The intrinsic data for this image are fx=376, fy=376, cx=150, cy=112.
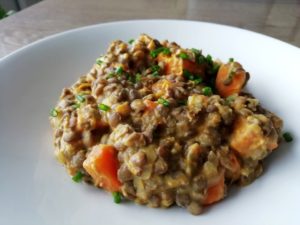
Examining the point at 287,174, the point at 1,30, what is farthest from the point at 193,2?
the point at 287,174

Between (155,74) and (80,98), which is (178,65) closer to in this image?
(155,74)

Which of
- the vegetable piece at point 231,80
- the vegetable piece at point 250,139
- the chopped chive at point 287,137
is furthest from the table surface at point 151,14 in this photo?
the vegetable piece at point 250,139

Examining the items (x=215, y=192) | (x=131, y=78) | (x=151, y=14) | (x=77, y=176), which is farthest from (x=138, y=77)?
(x=151, y=14)

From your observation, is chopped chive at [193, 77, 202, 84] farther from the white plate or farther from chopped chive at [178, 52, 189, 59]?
the white plate

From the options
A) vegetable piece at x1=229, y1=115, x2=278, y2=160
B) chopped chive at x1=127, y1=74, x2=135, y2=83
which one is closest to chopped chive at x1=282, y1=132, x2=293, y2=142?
vegetable piece at x1=229, y1=115, x2=278, y2=160

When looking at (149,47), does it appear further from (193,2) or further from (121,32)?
(193,2)
